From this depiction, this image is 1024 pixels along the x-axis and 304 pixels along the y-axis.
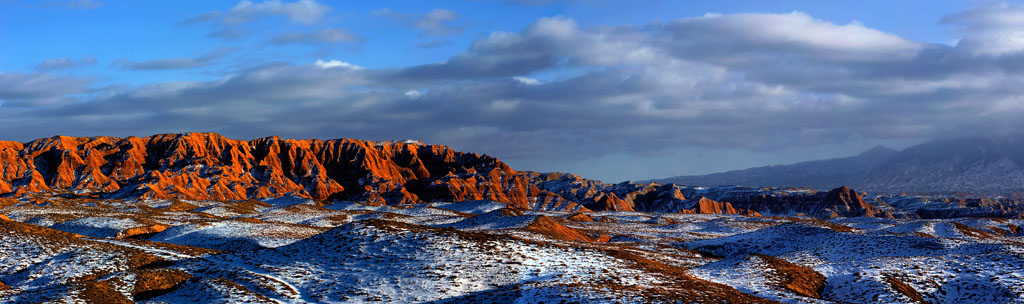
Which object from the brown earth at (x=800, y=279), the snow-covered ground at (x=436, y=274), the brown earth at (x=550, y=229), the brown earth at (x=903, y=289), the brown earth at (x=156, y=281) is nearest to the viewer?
the snow-covered ground at (x=436, y=274)

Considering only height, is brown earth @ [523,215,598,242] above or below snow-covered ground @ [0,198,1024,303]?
below

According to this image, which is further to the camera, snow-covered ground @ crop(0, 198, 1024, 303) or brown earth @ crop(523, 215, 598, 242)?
brown earth @ crop(523, 215, 598, 242)

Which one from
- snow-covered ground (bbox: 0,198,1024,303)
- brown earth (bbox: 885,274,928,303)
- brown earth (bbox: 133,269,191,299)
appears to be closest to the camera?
snow-covered ground (bbox: 0,198,1024,303)

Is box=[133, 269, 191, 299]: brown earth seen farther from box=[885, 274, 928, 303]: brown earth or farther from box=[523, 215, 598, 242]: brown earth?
box=[523, 215, 598, 242]: brown earth

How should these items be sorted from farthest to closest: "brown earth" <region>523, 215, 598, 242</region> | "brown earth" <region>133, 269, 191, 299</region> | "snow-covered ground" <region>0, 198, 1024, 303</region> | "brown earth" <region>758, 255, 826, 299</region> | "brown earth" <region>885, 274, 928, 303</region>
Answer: "brown earth" <region>523, 215, 598, 242</region>, "brown earth" <region>758, 255, 826, 299</region>, "brown earth" <region>885, 274, 928, 303</region>, "brown earth" <region>133, 269, 191, 299</region>, "snow-covered ground" <region>0, 198, 1024, 303</region>

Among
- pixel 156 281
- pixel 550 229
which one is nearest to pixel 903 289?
pixel 156 281

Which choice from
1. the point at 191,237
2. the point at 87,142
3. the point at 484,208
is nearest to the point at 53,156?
the point at 87,142

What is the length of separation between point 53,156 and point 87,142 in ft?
37.1

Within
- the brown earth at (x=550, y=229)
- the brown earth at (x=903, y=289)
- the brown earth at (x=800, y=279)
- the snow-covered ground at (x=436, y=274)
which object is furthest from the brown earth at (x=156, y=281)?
the brown earth at (x=550, y=229)


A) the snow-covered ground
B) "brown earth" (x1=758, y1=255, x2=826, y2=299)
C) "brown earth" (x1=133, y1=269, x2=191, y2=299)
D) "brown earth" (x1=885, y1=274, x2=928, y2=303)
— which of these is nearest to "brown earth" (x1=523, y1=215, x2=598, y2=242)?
the snow-covered ground

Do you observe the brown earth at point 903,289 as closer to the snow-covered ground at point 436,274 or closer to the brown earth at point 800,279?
the snow-covered ground at point 436,274

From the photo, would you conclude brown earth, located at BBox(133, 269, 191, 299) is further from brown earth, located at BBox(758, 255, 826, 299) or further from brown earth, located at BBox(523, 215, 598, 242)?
brown earth, located at BBox(523, 215, 598, 242)

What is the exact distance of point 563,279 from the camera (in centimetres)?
3064

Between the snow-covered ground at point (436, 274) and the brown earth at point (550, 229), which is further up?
the snow-covered ground at point (436, 274)
